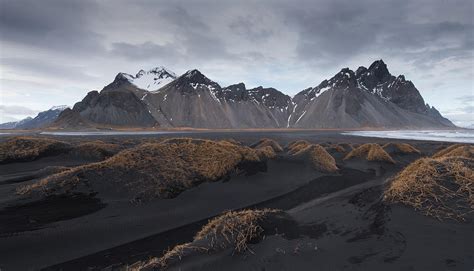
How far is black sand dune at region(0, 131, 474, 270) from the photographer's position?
7.63 meters

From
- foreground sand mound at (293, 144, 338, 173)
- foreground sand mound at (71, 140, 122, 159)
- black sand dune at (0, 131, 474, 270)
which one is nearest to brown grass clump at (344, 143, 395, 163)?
foreground sand mound at (293, 144, 338, 173)

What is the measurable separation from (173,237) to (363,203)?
30.3 ft

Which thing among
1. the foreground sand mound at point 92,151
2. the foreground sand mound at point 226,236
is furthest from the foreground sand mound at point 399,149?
the foreground sand mound at point 92,151

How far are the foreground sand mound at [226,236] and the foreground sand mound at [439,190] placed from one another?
5162mm

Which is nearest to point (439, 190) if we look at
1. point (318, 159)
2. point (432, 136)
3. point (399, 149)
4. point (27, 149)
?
point (318, 159)

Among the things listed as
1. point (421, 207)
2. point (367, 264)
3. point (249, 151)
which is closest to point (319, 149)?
point (249, 151)

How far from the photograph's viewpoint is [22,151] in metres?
24.4

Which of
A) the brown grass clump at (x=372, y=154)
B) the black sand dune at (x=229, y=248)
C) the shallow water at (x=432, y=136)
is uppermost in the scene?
the shallow water at (x=432, y=136)

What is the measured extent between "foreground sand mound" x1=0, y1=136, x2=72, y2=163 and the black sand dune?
5.68m

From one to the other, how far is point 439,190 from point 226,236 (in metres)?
8.23

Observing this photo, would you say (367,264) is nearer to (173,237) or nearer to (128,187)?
(173,237)

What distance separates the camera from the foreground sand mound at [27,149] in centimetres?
2372

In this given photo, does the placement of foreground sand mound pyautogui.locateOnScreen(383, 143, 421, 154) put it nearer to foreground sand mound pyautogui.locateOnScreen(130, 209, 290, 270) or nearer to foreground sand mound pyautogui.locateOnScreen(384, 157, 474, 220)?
foreground sand mound pyautogui.locateOnScreen(384, 157, 474, 220)

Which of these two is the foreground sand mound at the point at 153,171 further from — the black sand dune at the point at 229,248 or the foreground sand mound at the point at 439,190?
the foreground sand mound at the point at 439,190
